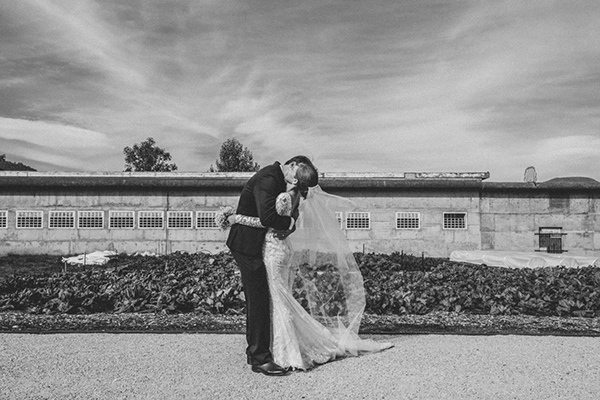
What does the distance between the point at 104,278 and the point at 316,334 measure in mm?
6029

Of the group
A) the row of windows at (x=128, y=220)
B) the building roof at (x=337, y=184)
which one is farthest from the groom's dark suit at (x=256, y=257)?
the row of windows at (x=128, y=220)

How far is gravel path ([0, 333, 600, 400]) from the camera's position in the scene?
→ 4945 mm

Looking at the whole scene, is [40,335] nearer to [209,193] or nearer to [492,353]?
[492,353]

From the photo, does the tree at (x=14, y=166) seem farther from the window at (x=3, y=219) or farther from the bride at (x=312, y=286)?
the bride at (x=312, y=286)

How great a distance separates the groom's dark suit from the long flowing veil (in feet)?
2.34

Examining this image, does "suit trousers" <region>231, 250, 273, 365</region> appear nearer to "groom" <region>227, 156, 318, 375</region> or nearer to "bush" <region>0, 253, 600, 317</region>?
"groom" <region>227, 156, 318, 375</region>

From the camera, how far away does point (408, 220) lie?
812 inches

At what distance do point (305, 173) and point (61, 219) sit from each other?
17.4 meters

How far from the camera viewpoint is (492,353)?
6293 mm

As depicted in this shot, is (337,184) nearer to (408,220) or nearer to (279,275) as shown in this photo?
(408,220)

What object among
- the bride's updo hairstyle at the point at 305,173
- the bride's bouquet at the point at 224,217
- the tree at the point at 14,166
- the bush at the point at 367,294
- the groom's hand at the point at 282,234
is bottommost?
the bush at the point at 367,294

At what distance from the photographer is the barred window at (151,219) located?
20594mm

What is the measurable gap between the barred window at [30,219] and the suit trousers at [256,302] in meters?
17.3

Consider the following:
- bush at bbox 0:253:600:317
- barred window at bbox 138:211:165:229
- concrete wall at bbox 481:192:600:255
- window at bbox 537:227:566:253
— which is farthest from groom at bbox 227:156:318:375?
window at bbox 537:227:566:253
